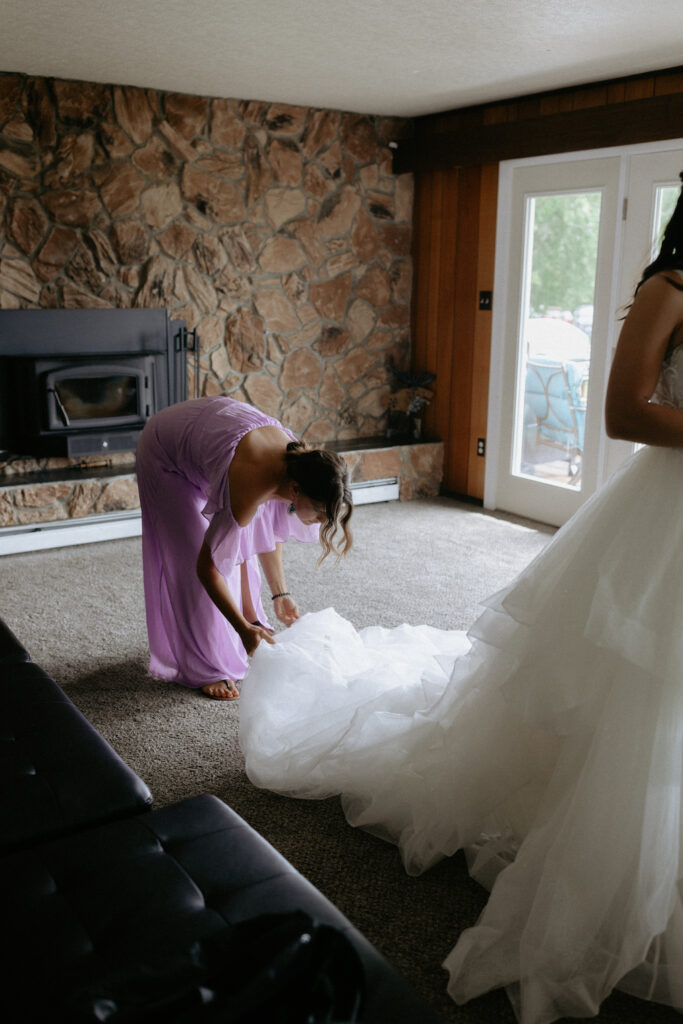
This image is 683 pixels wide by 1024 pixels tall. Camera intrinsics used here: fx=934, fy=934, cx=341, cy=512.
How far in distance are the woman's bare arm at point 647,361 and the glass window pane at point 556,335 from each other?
122 inches

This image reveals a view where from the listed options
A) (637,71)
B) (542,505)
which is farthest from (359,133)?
(542,505)

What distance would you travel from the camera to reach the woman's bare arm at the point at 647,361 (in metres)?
1.79

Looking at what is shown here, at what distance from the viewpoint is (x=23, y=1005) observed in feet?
4.03

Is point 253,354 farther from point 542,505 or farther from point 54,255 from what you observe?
point 542,505

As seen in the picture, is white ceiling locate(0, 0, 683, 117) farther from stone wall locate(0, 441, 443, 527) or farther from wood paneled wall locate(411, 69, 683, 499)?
stone wall locate(0, 441, 443, 527)

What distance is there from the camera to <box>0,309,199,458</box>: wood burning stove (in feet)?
15.2

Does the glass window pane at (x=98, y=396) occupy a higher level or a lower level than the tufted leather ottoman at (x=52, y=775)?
higher

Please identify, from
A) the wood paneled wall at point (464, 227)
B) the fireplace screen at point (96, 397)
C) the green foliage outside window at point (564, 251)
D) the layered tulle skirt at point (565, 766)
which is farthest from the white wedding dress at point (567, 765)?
the wood paneled wall at point (464, 227)

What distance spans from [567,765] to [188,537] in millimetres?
1548

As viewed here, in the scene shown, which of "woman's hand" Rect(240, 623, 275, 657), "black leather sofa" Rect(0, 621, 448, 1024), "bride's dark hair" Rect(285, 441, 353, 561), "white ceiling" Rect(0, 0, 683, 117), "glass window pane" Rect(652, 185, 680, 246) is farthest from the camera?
"glass window pane" Rect(652, 185, 680, 246)

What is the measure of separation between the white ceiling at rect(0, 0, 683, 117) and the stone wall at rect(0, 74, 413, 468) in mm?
224

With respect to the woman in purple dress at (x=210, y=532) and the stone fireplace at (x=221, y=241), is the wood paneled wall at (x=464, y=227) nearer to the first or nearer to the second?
the stone fireplace at (x=221, y=241)

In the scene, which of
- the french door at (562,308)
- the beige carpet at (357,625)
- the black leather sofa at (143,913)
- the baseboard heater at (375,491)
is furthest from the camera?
the baseboard heater at (375,491)

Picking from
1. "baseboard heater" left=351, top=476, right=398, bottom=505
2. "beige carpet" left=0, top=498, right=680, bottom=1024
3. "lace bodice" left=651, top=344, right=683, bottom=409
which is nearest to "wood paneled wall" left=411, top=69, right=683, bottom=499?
"baseboard heater" left=351, top=476, right=398, bottom=505
